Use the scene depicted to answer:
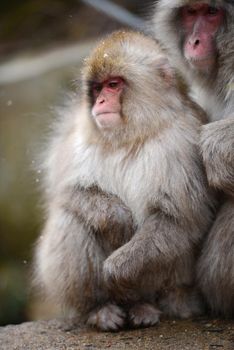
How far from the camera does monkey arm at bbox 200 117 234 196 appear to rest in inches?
210

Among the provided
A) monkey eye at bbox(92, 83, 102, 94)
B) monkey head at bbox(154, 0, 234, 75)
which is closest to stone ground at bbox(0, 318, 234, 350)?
monkey eye at bbox(92, 83, 102, 94)

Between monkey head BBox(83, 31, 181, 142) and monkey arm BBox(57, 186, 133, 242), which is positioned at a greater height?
monkey head BBox(83, 31, 181, 142)

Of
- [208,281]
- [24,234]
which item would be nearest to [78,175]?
[208,281]

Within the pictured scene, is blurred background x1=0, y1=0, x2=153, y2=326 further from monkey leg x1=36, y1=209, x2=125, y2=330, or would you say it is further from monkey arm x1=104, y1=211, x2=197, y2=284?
monkey arm x1=104, y1=211, x2=197, y2=284

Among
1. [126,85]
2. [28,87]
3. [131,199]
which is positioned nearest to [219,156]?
[131,199]

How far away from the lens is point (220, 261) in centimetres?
537

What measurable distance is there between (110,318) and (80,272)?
0.33 m

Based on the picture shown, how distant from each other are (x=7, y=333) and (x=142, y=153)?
149 cm

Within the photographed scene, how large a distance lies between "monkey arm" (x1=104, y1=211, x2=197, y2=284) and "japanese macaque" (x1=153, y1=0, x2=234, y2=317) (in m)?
0.19

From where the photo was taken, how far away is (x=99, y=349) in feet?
17.5

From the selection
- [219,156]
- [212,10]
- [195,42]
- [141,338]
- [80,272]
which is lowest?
[141,338]

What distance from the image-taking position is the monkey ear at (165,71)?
5.68 meters

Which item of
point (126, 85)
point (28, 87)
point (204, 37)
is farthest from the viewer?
point (28, 87)

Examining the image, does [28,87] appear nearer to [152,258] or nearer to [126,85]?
[126,85]
